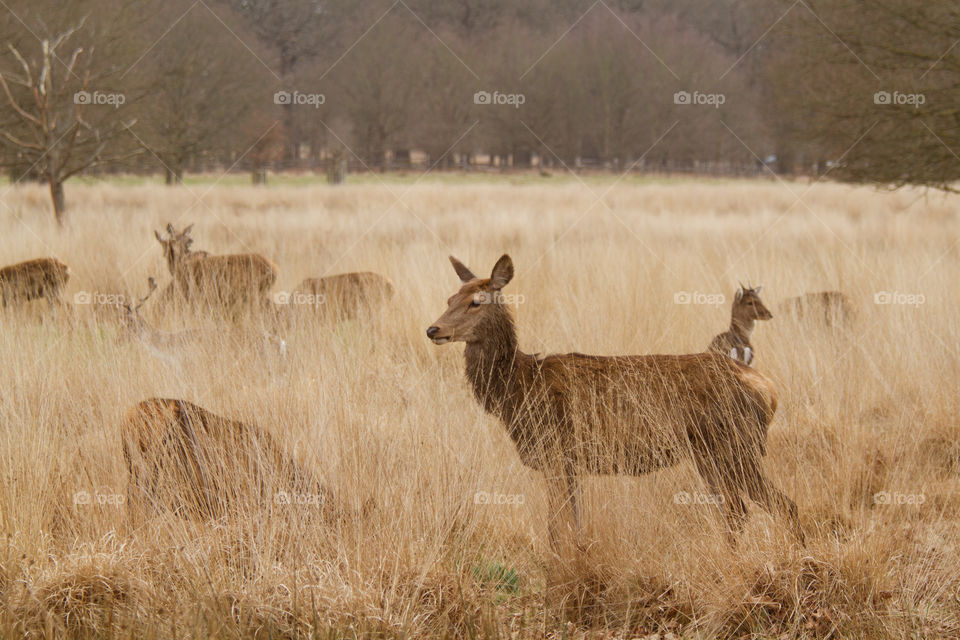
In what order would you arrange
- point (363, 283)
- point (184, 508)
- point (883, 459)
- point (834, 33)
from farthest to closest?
point (834, 33)
point (363, 283)
point (883, 459)
point (184, 508)

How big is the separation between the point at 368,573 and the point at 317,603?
251 millimetres

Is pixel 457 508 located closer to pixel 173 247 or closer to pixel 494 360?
pixel 494 360

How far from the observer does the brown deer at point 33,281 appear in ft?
27.6

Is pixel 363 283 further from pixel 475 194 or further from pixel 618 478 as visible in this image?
pixel 475 194

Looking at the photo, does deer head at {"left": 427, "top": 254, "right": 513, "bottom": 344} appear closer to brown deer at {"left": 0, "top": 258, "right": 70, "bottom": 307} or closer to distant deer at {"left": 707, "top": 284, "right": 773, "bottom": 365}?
distant deer at {"left": 707, "top": 284, "right": 773, "bottom": 365}

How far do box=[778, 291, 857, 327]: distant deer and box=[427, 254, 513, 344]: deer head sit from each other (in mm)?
3922

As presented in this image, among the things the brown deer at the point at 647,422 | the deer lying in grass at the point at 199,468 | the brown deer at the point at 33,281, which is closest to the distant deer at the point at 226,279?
the brown deer at the point at 33,281

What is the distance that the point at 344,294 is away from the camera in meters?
8.48

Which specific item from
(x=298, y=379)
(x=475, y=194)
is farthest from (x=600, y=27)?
(x=298, y=379)

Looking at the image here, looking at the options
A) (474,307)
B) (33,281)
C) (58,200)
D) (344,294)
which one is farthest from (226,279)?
(58,200)

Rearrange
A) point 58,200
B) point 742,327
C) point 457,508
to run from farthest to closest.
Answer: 1. point 58,200
2. point 742,327
3. point 457,508

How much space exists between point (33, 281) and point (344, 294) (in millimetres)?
3350

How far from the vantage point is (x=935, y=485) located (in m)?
4.64

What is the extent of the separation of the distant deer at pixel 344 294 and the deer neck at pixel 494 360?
3775 mm
